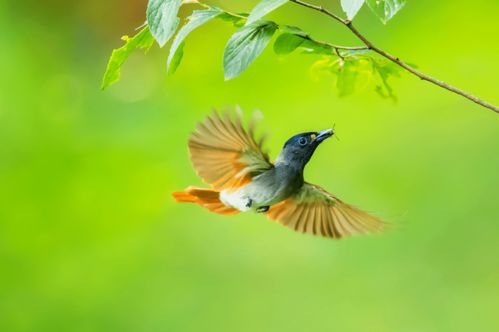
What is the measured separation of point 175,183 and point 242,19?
10.1 ft

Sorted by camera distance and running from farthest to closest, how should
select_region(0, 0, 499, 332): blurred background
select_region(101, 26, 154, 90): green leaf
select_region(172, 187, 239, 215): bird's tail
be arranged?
select_region(0, 0, 499, 332): blurred background, select_region(172, 187, 239, 215): bird's tail, select_region(101, 26, 154, 90): green leaf

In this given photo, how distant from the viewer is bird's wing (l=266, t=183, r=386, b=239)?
5.39ft

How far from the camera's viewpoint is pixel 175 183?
14.1 ft

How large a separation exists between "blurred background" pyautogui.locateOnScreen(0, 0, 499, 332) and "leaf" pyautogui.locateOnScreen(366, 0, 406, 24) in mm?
2552

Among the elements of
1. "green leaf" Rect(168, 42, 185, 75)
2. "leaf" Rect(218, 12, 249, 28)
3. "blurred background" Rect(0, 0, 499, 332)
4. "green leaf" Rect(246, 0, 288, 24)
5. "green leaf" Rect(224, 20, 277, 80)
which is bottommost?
"blurred background" Rect(0, 0, 499, 332)

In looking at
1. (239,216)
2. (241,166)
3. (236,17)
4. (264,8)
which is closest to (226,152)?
(241,166)

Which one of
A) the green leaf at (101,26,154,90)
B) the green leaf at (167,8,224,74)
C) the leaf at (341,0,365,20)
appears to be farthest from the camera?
the green leaf at (101,26,154,90)

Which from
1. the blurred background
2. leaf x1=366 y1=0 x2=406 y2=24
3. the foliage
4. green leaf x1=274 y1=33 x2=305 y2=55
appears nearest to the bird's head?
the foliage

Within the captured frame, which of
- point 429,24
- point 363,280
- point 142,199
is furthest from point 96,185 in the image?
point 429,24

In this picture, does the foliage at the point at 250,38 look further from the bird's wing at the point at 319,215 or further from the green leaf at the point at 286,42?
the bird's wing at the point at 319,215

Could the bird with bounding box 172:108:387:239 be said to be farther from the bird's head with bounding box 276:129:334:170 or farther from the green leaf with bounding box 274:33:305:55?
the green leaf with bounding box 274:33:305:55

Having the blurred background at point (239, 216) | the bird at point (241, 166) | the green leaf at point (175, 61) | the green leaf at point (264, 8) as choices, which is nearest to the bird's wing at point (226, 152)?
the bird at point (241, 166)

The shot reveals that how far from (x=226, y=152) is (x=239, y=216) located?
8.68ft

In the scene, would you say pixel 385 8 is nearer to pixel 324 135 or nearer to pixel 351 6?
pixel 351 6
